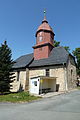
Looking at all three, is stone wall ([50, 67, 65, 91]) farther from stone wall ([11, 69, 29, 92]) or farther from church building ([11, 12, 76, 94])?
stone wall ([11, 69, 29, 92])

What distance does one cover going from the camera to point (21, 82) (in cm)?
2461

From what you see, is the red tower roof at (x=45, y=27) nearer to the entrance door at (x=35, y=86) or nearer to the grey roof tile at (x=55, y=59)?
the grey roof tile at (x=55, y=59)

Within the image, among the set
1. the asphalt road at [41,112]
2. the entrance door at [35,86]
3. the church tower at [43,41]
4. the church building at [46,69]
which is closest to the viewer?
the asphalt road at [41,112]

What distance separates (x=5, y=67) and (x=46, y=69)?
309 inches

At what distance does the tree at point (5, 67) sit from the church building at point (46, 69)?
3739 millimetres

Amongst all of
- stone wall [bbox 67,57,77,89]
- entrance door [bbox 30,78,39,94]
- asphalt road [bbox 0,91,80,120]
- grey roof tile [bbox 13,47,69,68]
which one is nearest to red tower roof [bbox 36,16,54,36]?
grey roof tile [bbox 13,47,69,68]

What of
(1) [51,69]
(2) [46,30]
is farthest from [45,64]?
(2) [46,30]

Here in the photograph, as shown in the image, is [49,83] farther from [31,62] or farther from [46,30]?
[46,30]

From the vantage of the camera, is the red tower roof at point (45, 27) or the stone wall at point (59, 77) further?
the red tower roof at point (45, 27)

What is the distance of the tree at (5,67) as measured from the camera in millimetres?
17875

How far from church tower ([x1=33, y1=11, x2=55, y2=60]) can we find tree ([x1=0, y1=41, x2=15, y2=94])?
748cm

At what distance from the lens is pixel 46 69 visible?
22.2 metres

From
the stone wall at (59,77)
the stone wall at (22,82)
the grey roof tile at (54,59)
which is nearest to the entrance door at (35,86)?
the stone wall at (59,77)

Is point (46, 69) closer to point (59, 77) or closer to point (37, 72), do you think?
point (37, 72)
